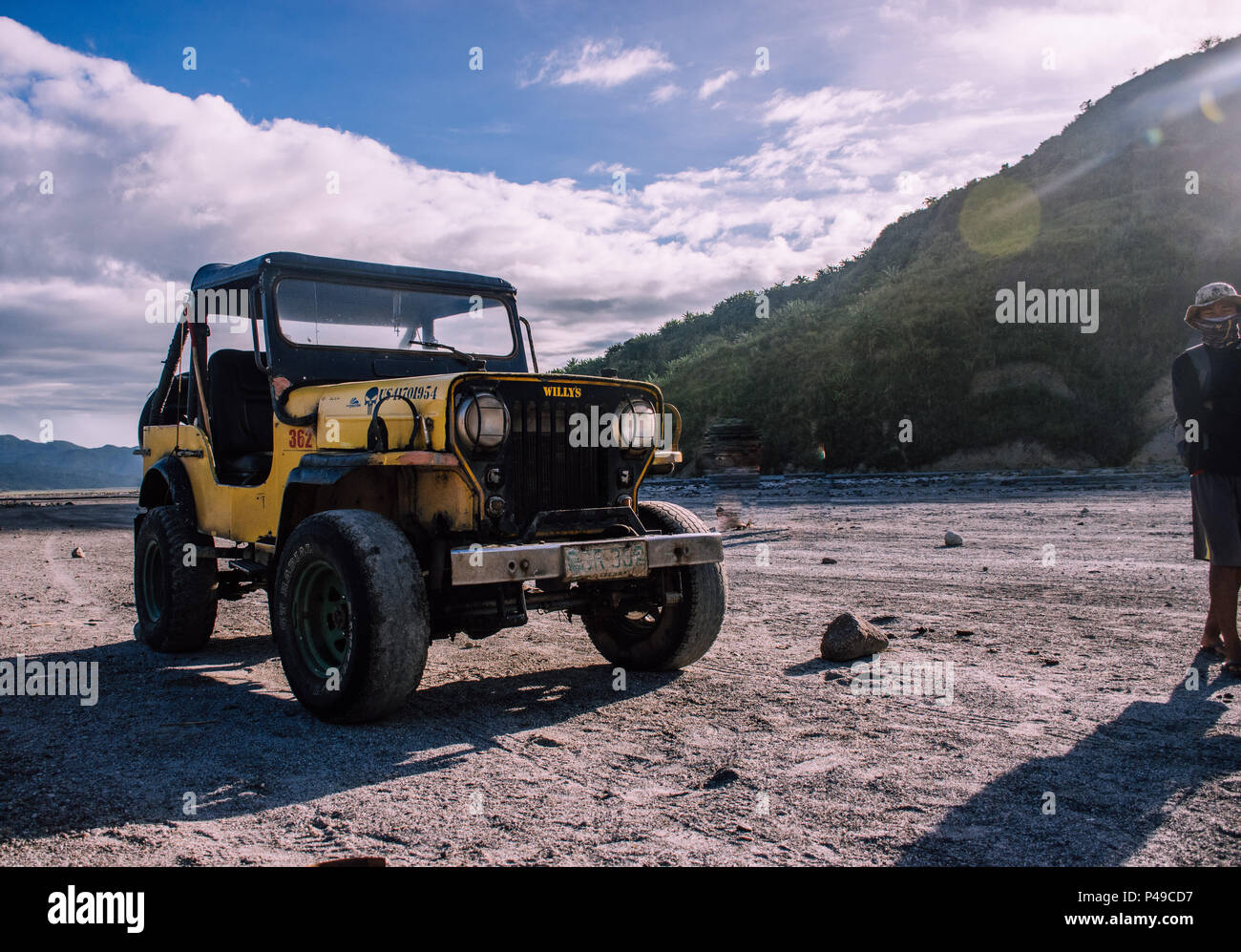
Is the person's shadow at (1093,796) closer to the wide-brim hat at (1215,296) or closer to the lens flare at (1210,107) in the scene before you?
the wide-brim hat at (1215,296)

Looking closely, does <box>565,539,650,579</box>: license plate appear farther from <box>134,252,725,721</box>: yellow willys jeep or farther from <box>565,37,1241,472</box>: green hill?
<box>565,37,1241,472</box>: green hill

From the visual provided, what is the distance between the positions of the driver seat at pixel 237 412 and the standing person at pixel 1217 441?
6.13 m

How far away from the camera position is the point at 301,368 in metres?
6.08

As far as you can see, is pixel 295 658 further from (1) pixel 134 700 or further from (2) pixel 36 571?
(2) pixel 36 571

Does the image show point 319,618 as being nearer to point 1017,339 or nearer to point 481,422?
point 481,422

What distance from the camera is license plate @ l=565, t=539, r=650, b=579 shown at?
4766 millimetres

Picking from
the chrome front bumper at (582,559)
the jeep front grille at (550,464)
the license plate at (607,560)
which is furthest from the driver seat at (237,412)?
the license plate at (607,560)

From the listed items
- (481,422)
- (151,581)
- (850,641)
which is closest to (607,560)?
(481,422)

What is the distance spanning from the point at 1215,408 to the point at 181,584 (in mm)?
6950

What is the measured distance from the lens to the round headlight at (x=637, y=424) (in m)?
5.51

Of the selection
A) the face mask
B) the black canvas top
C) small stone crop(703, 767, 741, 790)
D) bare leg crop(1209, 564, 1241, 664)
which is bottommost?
small stone crop(703, 767, 741, 790)

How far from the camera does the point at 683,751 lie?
423 centimetres

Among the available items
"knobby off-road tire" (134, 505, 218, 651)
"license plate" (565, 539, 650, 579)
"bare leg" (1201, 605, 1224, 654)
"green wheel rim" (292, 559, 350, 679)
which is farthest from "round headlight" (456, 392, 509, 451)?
"bare leg" (1201, 605, 1224, 654)
